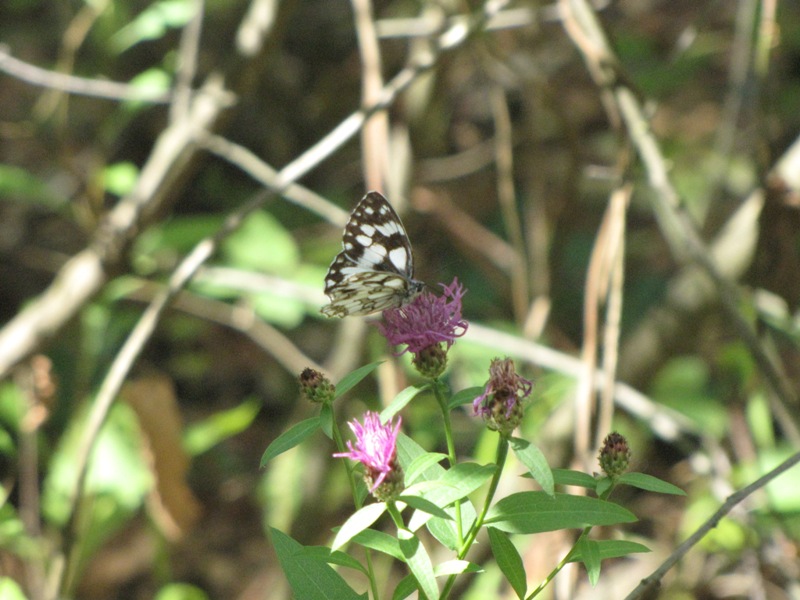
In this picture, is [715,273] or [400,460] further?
[715,273]

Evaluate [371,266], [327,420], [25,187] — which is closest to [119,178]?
[25,187]

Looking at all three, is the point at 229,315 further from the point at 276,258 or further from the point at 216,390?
the point at 216,390

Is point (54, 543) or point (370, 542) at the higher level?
point (54, 543)

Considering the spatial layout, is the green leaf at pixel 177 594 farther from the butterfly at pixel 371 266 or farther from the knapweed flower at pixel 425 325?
the knapweed flower at pixel 425 325

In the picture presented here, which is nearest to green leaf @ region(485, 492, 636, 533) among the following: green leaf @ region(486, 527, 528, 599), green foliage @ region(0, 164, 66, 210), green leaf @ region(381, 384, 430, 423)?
green leaf @ region(486, 527, 528, 599)

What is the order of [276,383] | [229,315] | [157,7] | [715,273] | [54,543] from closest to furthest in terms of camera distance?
[715,273] < [157,7] < [54,543] < [229,315] < [276,383]

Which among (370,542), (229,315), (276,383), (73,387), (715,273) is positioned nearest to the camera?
(370,542)

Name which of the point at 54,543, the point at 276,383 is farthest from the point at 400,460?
the point at 276,383
